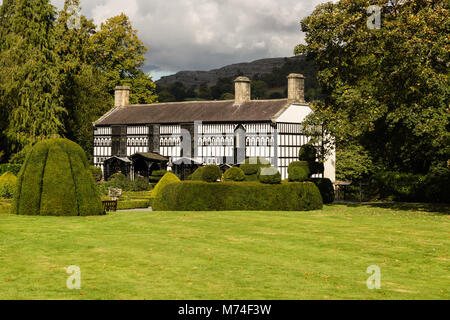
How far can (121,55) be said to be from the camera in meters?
65.4

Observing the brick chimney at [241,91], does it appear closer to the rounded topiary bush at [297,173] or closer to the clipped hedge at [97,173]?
the clipped hedge at [97,173]

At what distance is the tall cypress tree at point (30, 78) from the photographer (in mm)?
43781

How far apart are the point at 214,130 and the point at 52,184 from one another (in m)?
31.4

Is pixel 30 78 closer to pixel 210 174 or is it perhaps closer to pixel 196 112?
pixel 196 112

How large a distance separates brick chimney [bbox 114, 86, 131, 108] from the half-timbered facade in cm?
160

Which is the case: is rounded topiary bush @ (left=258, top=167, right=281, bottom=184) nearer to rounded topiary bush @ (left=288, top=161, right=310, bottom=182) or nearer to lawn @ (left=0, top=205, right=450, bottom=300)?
rounded topiary bush @ (left=288, top=161, right=310, bottom=182)

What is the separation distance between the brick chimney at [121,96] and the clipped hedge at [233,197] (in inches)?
1419

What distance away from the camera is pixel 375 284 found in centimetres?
1123

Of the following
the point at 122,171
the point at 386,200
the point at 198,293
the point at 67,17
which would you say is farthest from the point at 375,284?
the point at 67,17

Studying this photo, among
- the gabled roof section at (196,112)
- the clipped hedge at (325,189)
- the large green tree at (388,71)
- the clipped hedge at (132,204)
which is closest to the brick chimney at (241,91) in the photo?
the gabled roof section at (196,112)

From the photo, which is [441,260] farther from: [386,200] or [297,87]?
[297,87]

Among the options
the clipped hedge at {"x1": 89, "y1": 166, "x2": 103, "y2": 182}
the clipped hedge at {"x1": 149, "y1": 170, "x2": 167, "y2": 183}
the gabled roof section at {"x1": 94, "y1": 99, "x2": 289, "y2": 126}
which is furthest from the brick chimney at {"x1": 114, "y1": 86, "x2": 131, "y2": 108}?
the clipped hedge at {"x1": 149, "y1": 170, "x2": 167, "y2": 183}

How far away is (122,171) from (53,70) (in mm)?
14336

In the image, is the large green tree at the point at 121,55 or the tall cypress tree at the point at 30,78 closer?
the tall cypress tree at the point at 30,78
